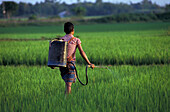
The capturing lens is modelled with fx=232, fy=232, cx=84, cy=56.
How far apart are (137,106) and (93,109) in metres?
0.51

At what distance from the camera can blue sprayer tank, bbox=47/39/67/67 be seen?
2.69 metres

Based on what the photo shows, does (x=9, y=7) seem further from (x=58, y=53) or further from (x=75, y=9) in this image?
(x=58, y=53)

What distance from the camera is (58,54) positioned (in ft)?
8.84

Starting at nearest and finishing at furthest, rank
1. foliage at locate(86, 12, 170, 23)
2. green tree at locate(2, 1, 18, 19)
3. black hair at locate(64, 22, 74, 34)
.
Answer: black hair at locate(64, 22, 74, 34) < foliage at locate(86, 12, 170, 23) < green tree at locate(2, 1, 18, 19)

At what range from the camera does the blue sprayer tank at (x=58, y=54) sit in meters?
2.69

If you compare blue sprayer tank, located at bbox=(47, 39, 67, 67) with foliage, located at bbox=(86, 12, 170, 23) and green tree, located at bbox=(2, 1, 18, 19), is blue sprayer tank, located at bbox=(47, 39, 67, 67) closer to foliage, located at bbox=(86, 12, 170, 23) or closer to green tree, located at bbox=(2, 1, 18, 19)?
foliage, located at bbox=(86, 12, 170, 23)

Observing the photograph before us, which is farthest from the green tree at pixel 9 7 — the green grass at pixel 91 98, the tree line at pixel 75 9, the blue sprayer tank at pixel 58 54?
the blue sprayer tank at pixel 58 54

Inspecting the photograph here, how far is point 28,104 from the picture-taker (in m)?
2.71

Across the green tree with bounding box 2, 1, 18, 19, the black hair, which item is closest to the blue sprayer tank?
the black hair

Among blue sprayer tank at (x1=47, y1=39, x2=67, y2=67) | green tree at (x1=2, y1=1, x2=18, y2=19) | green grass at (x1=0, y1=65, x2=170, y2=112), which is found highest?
green tree at (x1=2, y1=1, x2=18, y2=19)

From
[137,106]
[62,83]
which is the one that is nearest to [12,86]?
[62,83]

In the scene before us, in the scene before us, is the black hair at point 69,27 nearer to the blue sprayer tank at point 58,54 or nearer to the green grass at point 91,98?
the blue sprayer tank at point 58,54

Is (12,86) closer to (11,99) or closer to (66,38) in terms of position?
(11,99)

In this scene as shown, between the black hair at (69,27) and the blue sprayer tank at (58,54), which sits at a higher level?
the black hair at (69,27)
